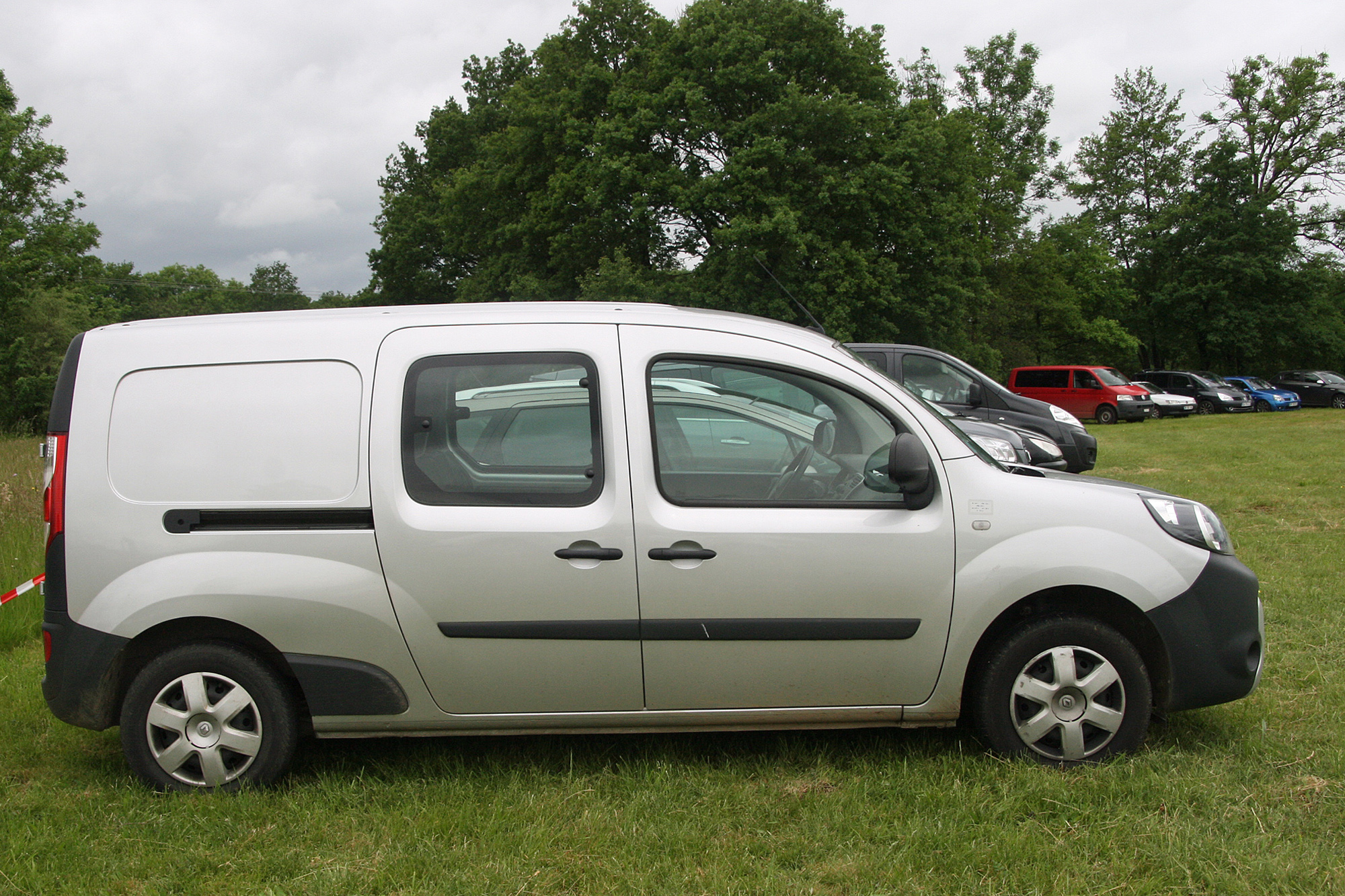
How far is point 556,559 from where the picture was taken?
350cm

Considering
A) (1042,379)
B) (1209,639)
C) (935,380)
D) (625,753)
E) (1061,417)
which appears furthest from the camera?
(1042,379)

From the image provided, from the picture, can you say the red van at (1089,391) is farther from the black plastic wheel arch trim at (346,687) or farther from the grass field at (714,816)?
the black plastic wheel arch trim at (346,687)

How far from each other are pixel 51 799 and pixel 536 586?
1980mm

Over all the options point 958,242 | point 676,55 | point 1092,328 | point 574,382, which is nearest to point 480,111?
point 676,55

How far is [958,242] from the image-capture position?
106ft

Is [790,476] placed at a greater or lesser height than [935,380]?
lesser

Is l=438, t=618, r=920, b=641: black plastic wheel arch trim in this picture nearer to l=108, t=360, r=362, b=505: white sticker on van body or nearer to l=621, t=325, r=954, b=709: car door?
l=621, t=325, r=954, b=709: car door

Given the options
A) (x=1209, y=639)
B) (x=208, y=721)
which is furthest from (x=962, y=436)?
(x=208, y=721)

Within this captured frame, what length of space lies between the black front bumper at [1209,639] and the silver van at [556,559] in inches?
0.5

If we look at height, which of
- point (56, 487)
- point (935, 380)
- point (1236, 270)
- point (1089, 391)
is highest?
point (1236, 270)

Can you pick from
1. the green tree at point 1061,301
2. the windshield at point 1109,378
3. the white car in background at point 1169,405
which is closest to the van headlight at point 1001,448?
the windshield at point 1109,378

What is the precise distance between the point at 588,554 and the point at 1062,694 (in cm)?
175

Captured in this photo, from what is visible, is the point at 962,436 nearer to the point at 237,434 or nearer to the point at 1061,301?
the point at 237,434

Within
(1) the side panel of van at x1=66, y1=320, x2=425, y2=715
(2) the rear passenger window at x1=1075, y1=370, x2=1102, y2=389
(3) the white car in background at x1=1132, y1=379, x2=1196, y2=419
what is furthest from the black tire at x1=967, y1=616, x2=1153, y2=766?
(3) the white car in background at x1=1132, y1=379, x2=1196, y2=419
